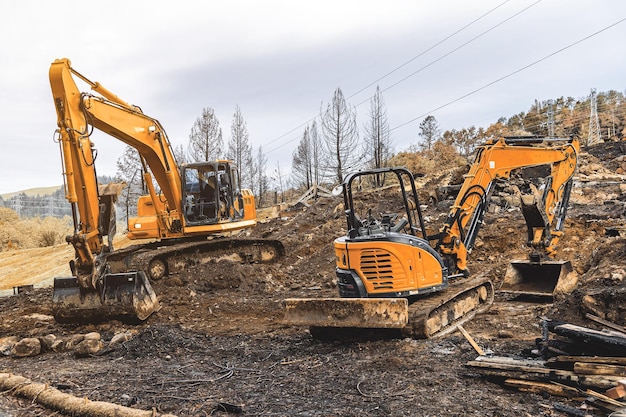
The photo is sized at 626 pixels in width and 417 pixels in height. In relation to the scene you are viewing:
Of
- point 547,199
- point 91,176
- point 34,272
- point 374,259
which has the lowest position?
point 34,272

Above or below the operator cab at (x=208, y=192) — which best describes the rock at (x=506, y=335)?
below

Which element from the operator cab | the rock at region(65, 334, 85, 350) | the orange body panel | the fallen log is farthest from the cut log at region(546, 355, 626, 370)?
the operator cab

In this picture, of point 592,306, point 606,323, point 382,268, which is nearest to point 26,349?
point 382,268

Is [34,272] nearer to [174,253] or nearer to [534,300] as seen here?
[174,253]

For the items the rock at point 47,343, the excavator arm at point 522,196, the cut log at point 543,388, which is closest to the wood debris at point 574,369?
the cut log at point 543,388

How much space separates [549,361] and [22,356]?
685 cm

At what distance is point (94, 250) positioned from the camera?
28.4 feet

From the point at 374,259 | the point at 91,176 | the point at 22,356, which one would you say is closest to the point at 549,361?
the point at 374,259

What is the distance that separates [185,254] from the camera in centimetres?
1313

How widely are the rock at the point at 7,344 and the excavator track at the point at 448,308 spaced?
18.6 ft

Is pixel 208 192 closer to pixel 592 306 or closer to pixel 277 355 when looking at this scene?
pixel 277 355

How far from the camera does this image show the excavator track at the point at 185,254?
1204 centimetres

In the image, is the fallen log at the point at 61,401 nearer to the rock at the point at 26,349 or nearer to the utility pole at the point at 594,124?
the rock at the point at 26,349

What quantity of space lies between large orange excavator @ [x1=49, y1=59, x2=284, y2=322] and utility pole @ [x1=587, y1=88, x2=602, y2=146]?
22045 mm
